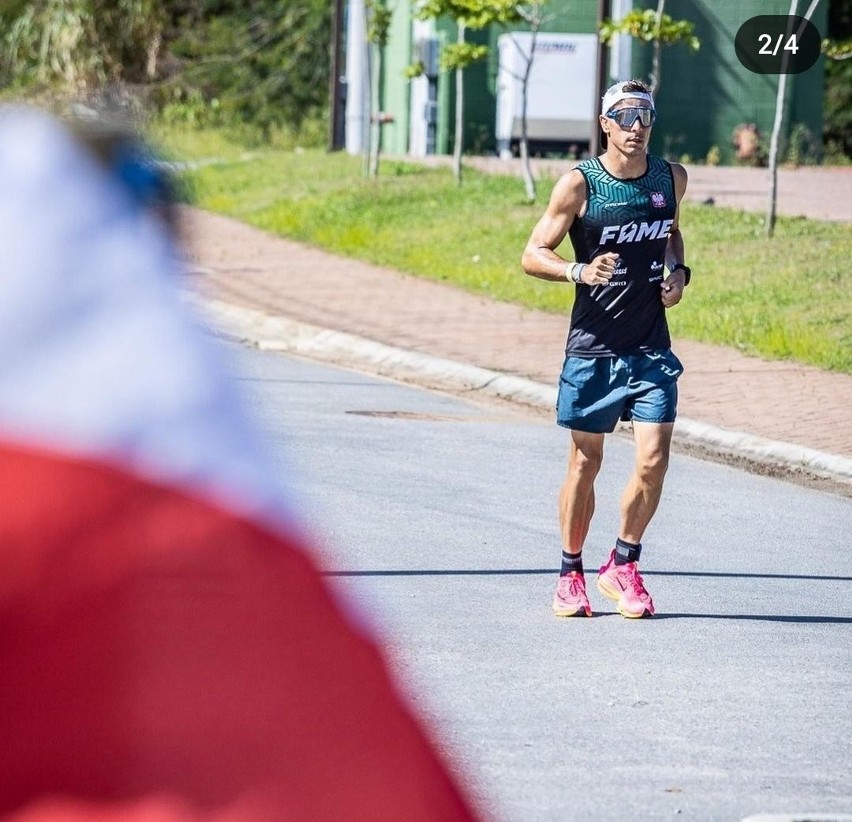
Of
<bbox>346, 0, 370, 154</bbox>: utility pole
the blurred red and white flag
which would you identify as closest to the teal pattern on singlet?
the blurred red and white flag

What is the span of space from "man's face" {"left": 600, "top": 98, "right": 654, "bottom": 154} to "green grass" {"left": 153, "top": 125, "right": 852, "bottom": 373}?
419 centimetres

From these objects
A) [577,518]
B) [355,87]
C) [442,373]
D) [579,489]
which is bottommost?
[355,87]

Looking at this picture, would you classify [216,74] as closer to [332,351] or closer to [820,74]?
[820,74]

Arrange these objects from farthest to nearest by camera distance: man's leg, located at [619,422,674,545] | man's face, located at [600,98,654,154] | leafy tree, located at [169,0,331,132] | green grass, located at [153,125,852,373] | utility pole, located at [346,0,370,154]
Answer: leafy tree, located at [169,0,331,132], utility pole, located at [346,0,370,154], green grass, located at [153,125,852,373], man's leg, located at [619,422,674,545], man's face, located at [600,98,654,154]

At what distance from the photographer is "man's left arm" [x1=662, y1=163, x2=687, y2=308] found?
648 cm

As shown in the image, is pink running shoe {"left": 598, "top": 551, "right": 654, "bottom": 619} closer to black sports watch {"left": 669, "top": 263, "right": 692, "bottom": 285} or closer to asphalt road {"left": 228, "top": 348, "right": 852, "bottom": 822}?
asphalt road {"left": 228, "top": 348, "right": 852, "bottom": 822}

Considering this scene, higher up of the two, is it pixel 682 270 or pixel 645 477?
pixel 682 270

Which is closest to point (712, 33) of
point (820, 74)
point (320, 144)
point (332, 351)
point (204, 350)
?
point (820, 74)

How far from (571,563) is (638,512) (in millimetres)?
302

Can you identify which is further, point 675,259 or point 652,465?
point 675,259

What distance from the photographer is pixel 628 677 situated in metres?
5.77

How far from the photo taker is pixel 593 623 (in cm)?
657

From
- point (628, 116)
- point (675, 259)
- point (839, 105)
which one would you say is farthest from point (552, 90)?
point (628, 116)

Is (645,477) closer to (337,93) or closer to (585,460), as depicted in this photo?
(585,460)
